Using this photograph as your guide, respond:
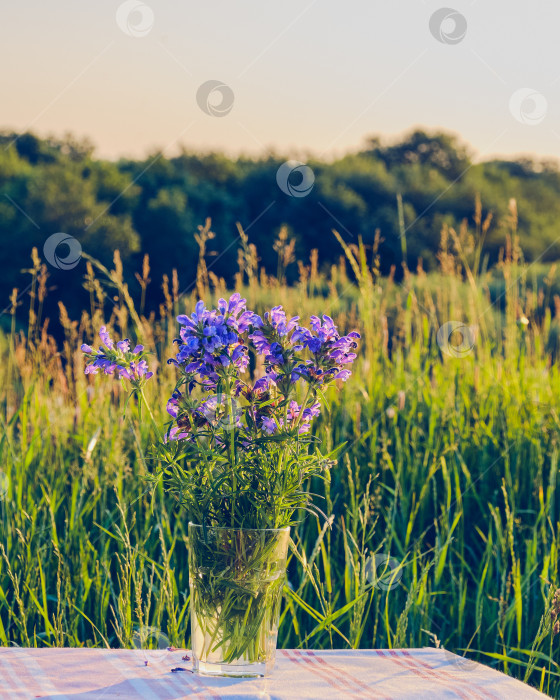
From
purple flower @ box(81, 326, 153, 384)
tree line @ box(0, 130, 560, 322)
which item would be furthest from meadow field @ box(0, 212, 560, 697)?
tree line @ box(0, 130, 560, 322)

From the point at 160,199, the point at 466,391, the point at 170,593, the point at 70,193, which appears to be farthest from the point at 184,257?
the point at 170,593

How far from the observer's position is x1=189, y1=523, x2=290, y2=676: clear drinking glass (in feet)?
3.47

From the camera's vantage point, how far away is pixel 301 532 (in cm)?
248

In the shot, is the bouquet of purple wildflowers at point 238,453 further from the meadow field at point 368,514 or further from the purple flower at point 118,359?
the meadow field at point 368,514

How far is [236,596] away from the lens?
1.06m

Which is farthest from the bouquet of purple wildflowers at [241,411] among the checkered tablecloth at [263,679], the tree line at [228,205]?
the tree line at [228,205]

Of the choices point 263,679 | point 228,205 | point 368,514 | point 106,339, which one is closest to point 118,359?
point 106,339

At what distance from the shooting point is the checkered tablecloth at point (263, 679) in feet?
3.36

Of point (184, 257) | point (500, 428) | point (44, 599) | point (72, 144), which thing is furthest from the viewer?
point (72, 144)

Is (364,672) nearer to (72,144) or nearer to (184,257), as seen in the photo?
(184,257)

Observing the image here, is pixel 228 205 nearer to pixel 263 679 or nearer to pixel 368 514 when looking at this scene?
pixel 368 514

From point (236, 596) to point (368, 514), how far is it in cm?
130

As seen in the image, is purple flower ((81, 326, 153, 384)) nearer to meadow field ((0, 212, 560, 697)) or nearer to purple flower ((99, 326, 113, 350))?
purple flower ((99, 326, 113, 350))

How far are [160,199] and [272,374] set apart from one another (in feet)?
56.0
